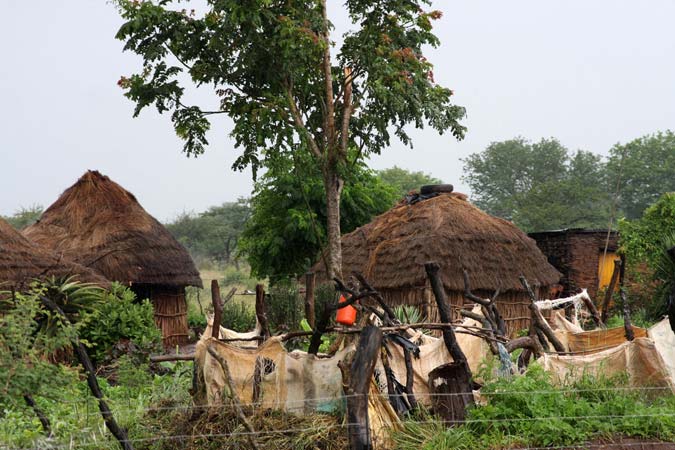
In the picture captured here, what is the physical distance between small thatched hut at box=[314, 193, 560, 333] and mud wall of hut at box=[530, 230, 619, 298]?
164 inches

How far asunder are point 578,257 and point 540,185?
2321 cm

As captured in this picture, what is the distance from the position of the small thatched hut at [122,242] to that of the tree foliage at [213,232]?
96.6 feet

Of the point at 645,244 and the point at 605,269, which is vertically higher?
the point at 645,244

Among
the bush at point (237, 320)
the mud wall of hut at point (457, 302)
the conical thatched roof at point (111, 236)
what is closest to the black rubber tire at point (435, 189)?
the mud wall of hut at point (457, 302)

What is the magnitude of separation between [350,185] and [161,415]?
56.1ft

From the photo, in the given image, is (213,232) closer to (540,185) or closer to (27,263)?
(540,185)

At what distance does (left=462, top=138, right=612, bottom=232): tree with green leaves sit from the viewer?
42.5 meters

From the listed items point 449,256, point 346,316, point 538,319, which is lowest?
point 538,319

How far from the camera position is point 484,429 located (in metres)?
6.14

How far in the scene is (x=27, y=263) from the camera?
41.3ft

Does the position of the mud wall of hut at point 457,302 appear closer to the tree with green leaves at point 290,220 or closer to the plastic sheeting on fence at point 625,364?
the tree with green leaves at point 290,220

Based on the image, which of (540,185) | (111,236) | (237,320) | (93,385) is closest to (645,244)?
(237,320)

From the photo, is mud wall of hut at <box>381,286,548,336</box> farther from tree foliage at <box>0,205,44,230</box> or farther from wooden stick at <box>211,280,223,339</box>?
tree foliage at <box>0,205,44,230</box>

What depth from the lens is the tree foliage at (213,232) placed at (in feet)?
164
